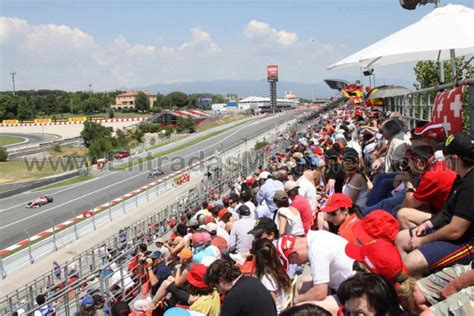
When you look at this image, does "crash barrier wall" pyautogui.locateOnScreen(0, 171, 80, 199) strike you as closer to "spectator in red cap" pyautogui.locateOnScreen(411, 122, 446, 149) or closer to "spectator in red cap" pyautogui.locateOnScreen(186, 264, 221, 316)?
"spectator in red cap" pyautogui.locateOnScreen(186, 264, 221, 316)

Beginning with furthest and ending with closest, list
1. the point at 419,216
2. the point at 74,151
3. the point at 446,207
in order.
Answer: the point at 74,151 < the point at 419,216 < the point at 446,207

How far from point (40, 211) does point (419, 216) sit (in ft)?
119

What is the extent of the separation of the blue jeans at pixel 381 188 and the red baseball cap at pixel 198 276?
7.43 feet

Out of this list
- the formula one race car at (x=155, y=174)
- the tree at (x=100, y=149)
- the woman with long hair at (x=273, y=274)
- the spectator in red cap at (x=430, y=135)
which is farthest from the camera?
the tree at (x=100, y=149)

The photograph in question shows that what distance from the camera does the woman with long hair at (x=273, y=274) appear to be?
4.00 meters

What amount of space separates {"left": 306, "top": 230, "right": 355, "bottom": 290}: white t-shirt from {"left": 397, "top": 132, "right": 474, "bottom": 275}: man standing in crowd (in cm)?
45

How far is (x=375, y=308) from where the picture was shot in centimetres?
248

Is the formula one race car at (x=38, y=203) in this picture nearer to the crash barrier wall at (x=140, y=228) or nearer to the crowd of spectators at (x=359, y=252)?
the crash barrier wall at (x=140, y=228)

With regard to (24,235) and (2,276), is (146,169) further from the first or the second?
(2,276)

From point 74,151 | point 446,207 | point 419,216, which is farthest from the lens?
point 74,151

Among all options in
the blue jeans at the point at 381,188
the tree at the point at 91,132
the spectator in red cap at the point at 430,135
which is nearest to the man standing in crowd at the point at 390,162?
the blue jeans at the point at 381,188

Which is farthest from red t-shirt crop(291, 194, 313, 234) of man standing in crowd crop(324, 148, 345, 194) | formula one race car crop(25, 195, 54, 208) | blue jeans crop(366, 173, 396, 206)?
formula one race car crop(25, 195, 54, 208)

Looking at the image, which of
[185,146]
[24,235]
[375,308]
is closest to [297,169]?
[375,308]

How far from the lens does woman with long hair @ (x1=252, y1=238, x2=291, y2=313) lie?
13.1 ft
